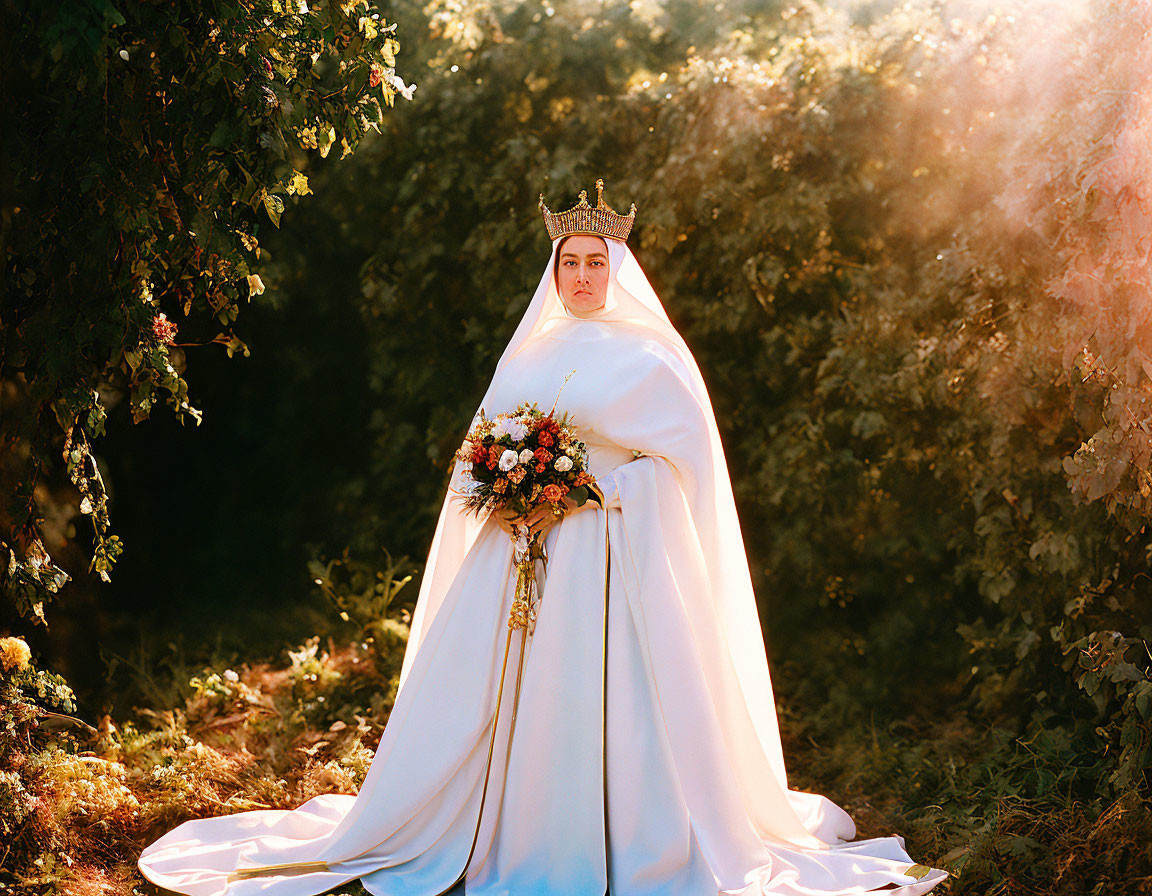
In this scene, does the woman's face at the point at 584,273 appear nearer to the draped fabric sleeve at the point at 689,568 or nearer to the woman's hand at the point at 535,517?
the draped fabric sleeve at the point at 689,568

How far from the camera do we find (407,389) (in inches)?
250

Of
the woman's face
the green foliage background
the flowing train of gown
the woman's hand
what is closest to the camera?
the flowing train of gown

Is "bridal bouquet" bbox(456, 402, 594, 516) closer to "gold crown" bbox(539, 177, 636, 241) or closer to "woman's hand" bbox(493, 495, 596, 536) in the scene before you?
"woman's hand" bbox(493, 495, 596, 536)

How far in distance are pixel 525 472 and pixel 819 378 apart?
2.46 meters

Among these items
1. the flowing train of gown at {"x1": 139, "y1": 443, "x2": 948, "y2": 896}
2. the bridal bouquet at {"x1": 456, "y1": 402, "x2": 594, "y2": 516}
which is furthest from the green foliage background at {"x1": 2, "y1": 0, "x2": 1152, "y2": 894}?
the bridal bouquet at {"x1": 456, "y1": 402, "x2": 594, "y2": 516}

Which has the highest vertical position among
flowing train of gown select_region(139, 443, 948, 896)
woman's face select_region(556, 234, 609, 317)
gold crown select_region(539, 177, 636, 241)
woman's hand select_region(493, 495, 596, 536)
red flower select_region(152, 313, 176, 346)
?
gold crown select_region(539, 177, 636, 241)

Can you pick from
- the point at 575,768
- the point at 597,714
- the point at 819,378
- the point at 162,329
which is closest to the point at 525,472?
the point at 597,714

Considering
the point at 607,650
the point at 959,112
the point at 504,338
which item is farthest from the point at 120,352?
the point at 959,112

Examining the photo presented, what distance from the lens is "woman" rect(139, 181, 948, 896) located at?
3.36m

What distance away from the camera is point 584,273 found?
3781 mm

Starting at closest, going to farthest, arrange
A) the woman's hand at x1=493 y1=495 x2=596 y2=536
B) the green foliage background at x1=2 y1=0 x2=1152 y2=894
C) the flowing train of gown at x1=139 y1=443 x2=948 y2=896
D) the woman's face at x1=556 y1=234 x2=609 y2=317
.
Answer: the flowing train of gown at x1=139 y1=443 x2=948 y2=896, the woman's hand at x1=493 y1=495 x2=596 y2=536, the green foliage background at x1=2 y1=0 x2=1152 y2=894, the woman's face at x1=556 y1=234 x2=609 y2=317

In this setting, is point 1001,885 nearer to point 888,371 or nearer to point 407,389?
point 888,371

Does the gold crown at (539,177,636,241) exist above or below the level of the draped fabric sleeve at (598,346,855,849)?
above

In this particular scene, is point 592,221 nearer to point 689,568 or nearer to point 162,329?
point 689,568
